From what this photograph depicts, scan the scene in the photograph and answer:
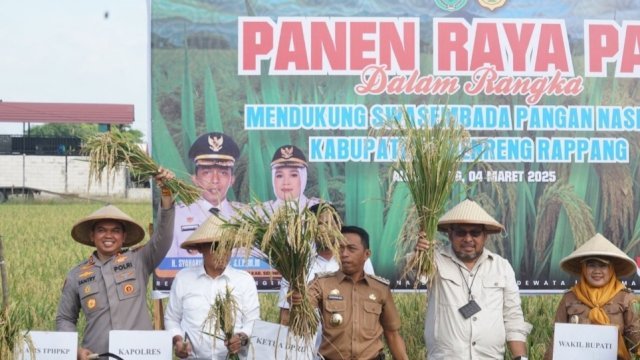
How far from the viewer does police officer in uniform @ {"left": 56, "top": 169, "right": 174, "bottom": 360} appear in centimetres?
480

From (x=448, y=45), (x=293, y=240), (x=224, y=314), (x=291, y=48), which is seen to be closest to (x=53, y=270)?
(x=291, y=48)

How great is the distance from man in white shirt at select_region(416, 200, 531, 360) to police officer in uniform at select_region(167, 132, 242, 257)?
1863mm

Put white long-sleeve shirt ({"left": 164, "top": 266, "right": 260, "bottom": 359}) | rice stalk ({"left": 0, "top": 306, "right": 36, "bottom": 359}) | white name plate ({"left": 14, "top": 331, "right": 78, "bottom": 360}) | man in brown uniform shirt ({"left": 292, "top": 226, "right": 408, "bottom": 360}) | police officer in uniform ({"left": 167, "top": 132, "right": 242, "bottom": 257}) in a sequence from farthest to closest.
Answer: police officer in uniform ({"left": 167, "top": 132, "right": 242, "bottom": 257}), white long-sleeve shirt ({"left": 164, "top": 266, "right": 260, "bottom": 359}), man in brown uniform shirt ({"left": 292, "top": 226, "right": 408, "bottom": 360}), white name plate ({"left": 14, "top": 331, "right": 78, "bottom": 360}), rice stalk ({"left": 0, "top": 306, "right": 36, "bottom": 359})

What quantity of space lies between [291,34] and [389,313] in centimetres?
228

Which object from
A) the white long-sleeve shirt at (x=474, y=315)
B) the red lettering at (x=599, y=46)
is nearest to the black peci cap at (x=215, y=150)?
the white long-sleeve shirt at (x=474, y=315)

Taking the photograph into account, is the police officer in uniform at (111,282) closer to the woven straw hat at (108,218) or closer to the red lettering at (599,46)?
the woven straw hat at (108,218)

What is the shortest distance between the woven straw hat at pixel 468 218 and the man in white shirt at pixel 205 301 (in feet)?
3.47

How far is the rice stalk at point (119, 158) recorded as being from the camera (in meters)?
4.82

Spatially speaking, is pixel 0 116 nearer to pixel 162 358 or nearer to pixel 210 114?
pixel 210 114

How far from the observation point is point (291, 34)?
638 cm

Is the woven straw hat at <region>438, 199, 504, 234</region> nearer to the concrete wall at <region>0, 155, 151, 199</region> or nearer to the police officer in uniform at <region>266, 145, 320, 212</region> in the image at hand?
the police officer in uniform at <region>266, 145, 320, 212</region>

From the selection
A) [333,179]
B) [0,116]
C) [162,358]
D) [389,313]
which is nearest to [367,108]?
[333,179]

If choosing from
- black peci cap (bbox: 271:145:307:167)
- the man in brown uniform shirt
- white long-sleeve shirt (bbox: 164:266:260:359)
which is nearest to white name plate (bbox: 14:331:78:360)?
white long-sleeve shirt (bbox: 164:266:260:359)

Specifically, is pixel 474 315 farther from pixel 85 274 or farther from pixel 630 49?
pixel 630 49
